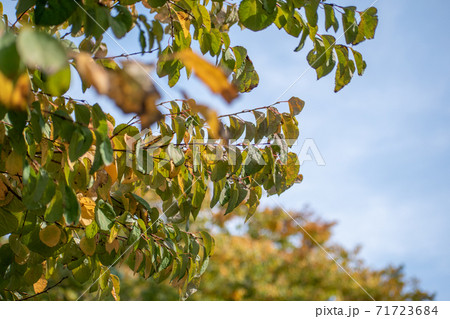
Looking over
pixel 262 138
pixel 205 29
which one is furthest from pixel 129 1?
pixel 262 138

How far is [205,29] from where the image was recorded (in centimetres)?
135

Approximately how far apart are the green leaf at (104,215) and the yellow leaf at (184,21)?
0.54 m

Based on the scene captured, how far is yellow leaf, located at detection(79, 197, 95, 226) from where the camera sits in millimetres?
1243

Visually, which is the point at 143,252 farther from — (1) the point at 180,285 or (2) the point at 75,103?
(2) the point at 75,103

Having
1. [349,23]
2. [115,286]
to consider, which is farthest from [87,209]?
[349,23]

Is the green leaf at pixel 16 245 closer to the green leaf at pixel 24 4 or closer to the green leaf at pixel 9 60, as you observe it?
the green leaf at pixel 24 4

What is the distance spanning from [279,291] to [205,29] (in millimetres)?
4672

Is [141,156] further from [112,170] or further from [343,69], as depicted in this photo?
[343,69]

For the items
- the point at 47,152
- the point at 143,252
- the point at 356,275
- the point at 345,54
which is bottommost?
the point at 356,275

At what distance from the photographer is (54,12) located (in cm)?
87

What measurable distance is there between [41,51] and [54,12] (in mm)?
427

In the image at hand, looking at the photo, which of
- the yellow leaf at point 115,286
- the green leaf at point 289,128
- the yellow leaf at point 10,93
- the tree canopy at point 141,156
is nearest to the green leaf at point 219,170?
the tree canopy at point 141,156

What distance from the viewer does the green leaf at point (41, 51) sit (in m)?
0.49
